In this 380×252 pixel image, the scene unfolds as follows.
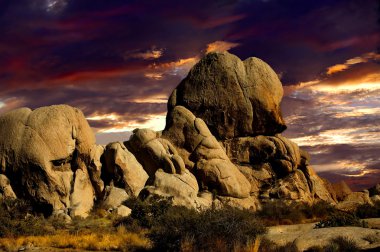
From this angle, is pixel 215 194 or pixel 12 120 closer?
pixel 12 120

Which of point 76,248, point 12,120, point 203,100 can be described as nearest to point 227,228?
point 76,248

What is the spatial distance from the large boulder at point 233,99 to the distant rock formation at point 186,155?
4.1 inches

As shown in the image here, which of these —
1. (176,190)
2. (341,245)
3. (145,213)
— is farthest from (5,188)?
(341,245)

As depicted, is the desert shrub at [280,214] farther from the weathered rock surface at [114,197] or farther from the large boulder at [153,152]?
the weathered rock surface at [114,197]

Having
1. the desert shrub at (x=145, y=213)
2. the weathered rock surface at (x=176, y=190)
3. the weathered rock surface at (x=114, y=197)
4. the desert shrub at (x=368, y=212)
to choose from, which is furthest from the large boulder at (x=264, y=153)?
the desert shrub at (x=145, y=213)

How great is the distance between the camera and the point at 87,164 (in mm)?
41031

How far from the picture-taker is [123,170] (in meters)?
40.9

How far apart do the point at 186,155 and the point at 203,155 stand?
1624 millimetres

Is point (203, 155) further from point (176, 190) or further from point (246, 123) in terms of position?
point (246, 123)

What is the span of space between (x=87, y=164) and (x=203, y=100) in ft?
52.0

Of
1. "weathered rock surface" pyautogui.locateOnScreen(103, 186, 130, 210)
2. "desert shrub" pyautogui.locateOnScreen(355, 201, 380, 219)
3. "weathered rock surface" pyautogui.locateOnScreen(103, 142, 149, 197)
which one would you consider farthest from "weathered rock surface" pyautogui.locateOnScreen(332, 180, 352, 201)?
"weathered rock surface" pyautogui.locateOnScreen(103, 186, 130, 210)

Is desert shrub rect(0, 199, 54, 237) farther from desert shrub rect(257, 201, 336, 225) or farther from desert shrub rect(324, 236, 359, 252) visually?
desert shrub rect(324, 236, 359, 252)

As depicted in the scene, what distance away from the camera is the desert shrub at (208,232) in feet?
62.0

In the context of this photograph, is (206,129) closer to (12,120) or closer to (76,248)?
(12,120)
